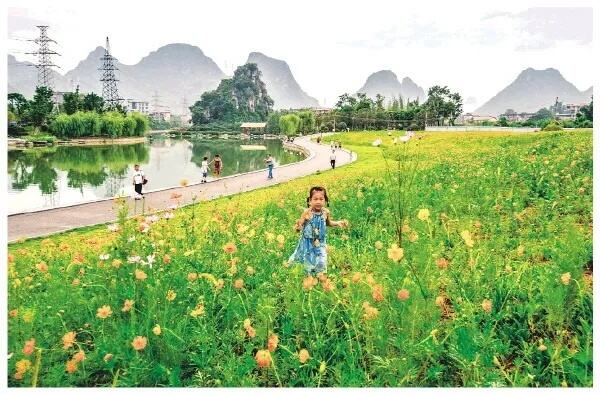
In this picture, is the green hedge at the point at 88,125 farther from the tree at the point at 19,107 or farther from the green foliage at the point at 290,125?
the green foliage at the point at 290,125

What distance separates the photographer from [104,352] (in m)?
2.46

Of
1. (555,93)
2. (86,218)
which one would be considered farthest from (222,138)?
(555,93)

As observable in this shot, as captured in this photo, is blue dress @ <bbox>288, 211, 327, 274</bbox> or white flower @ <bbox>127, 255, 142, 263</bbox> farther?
blue dress @ <bbox>288, 211, 327, 274</bbox>

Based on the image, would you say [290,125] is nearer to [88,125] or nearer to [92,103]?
[88,125]

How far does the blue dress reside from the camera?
3.30 meters

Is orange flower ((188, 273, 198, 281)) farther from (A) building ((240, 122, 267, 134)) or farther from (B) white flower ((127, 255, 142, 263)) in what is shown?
(A) building ((240, 122, 267, 134))

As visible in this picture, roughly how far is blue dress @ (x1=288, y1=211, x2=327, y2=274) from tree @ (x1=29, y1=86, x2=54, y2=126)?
105 ft

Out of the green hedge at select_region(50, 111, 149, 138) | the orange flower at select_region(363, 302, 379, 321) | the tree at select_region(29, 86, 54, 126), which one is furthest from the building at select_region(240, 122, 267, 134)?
the orange flower at select_region(363, 302, 379, 321)

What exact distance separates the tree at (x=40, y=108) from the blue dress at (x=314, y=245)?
32.1m

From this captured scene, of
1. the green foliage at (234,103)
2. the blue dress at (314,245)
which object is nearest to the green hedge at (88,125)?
the green foliage at (234,103)

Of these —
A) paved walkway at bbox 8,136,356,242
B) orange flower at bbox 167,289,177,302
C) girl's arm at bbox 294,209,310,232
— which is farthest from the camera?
paved walkway at bbox 8,136,356,242

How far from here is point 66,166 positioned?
1994cm

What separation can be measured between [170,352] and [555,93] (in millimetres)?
4924

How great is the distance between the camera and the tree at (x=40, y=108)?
31281 millimetres
